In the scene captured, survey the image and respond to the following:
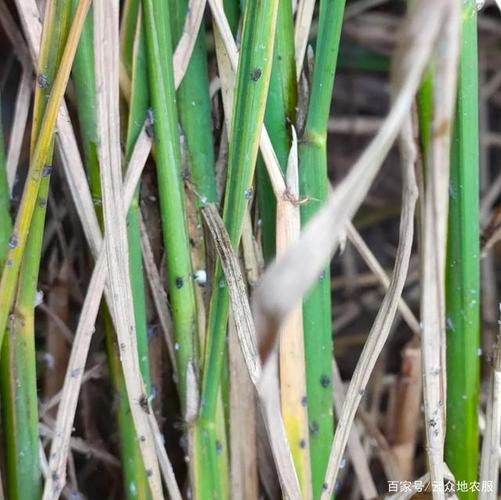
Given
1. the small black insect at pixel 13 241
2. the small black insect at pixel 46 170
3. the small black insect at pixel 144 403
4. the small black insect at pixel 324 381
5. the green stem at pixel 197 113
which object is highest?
the green stem at pixel 197 113

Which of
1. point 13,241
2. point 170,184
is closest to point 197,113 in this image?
point 170,184

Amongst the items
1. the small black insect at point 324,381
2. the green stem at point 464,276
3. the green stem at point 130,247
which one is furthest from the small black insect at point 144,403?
the green stem at point 464,276

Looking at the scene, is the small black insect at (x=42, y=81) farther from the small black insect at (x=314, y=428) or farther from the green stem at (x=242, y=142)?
the small black insect at (x=314, y=428)

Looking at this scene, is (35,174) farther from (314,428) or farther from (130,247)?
(314,428)

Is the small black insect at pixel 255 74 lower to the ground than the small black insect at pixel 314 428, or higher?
higher

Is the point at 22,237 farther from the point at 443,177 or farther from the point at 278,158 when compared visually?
the point at 443,177

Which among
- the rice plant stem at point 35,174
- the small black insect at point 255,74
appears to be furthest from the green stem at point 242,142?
the rice plant stem at point 35,174
